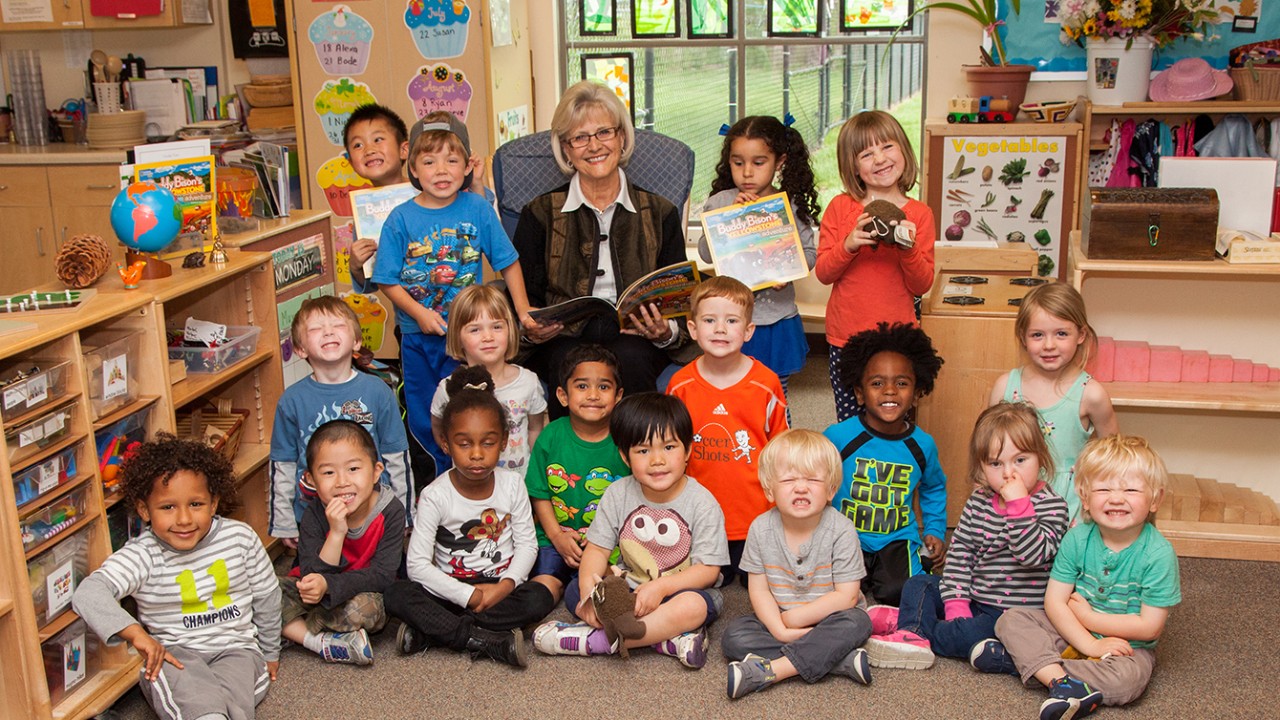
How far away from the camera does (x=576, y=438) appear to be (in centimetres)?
340

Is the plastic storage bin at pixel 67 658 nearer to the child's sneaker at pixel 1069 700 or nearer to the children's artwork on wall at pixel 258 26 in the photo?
the child's sneaker at pixel 1069 700

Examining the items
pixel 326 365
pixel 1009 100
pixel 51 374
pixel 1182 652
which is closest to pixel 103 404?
pixel 51 374

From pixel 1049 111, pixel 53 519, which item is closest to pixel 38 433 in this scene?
pixel 53 519

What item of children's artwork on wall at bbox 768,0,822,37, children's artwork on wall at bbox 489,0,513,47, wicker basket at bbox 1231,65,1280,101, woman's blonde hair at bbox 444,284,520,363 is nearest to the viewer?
woman's blonde hair at bbox 444,284,520,363

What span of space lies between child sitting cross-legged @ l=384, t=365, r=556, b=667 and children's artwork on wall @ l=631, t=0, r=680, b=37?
3.32 meters

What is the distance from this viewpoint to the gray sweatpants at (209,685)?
266 cm

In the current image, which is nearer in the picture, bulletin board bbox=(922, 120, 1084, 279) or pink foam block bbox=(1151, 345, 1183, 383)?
pink foam block bbox=(1151, 345, 1183, 383)

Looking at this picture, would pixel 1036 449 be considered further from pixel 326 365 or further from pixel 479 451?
pixel 326 365

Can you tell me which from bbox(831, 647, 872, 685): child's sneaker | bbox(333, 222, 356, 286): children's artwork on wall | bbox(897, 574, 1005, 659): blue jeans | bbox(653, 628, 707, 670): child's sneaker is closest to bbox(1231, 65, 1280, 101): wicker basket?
bbox(897, 574, 1005, 659): blue jeans

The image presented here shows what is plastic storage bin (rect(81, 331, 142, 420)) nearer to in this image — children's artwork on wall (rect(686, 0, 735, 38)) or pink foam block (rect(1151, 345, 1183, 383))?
pink foam block (rect(1151, 345, 1183, 383))

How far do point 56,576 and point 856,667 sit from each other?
1.90 metres

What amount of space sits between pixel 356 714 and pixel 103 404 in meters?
0.97

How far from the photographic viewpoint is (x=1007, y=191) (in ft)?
17.6

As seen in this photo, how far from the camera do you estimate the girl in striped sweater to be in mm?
2955
